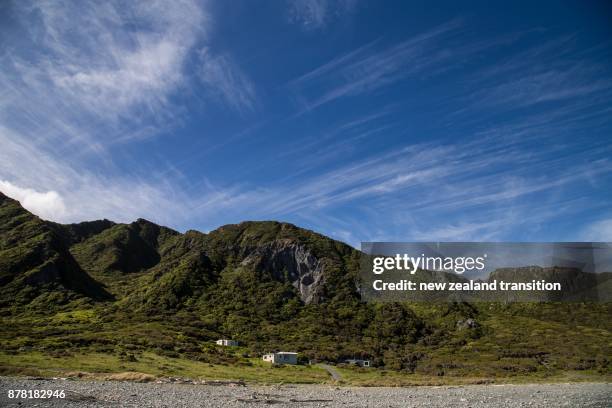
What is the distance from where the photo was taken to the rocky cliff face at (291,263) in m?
139

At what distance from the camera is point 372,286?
142375 millimetres

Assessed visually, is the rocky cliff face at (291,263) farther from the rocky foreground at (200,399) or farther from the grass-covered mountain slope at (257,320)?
the rocky foreground at (200,399)

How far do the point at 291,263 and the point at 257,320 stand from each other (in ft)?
112

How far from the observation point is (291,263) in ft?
478

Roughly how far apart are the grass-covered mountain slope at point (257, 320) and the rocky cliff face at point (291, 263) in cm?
39

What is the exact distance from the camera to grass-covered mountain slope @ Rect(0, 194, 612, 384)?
64.8m

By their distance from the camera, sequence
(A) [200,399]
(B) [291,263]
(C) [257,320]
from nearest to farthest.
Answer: (A) [200,399]
(C) [257,320]
(B) [291,263]

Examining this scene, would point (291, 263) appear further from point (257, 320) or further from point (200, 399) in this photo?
point (200, 399)

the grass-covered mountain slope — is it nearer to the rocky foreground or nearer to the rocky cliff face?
the rocky cliff face

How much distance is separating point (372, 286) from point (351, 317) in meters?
24.9

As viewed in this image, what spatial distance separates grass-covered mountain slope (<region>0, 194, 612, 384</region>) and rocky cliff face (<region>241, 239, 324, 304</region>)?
1.29 feet

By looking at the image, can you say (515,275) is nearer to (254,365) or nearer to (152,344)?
(254,365)

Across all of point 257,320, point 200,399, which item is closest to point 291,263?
point 257,320

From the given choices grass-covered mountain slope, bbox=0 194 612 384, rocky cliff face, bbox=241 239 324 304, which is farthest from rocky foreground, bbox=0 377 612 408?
rocky cliff face, bbox=241 239 324 304
